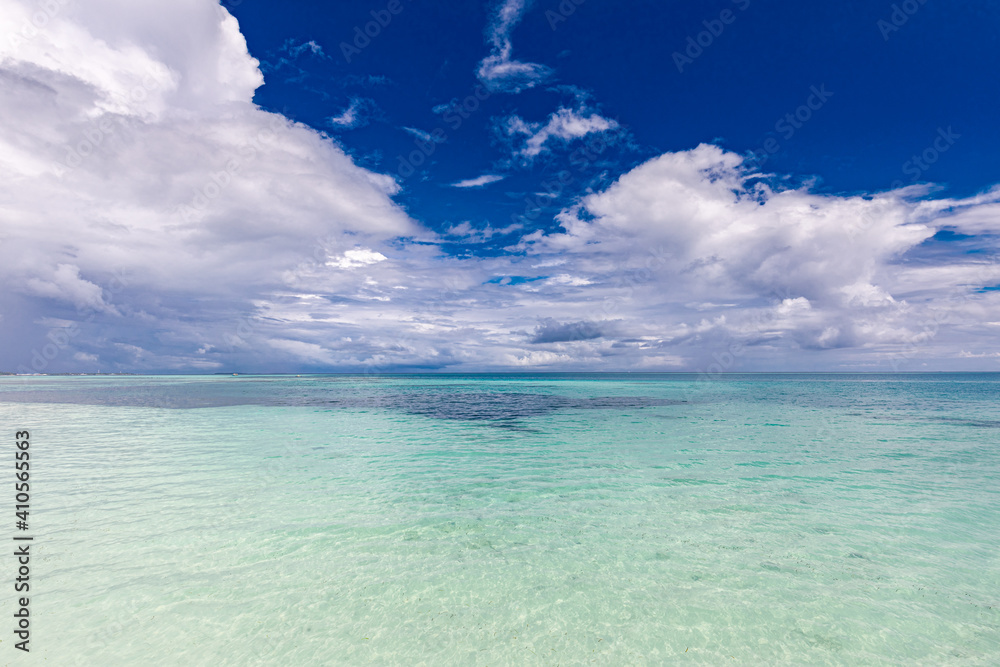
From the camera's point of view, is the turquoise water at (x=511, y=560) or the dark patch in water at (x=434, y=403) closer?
the turquoise water at (x=511, y=560)

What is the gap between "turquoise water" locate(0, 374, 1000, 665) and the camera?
6.26 m

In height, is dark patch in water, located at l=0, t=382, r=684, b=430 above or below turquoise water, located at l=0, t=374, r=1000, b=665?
above

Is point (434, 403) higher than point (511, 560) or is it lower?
higher

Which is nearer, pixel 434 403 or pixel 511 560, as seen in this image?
pixel 511 560

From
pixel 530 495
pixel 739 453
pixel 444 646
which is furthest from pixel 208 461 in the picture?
pixel 739 453

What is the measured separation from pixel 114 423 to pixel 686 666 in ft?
132

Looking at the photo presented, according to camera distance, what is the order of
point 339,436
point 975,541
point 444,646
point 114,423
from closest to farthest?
point 444,646 < point 975,541 < point 339,436 < point 114,423

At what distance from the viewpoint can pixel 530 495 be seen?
13.4 metres

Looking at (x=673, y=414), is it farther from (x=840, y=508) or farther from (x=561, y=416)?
(x=840, y=508)

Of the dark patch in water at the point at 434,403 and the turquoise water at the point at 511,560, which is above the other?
the dark patch in water at the point at 434,403

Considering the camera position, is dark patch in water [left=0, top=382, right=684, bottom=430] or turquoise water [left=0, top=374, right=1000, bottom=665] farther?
dark patch in water [left=0, top=382, right=684, bottom=430]

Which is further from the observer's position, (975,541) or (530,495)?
(530,495)

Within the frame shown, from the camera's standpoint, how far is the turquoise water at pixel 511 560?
626cm

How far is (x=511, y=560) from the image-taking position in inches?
347
